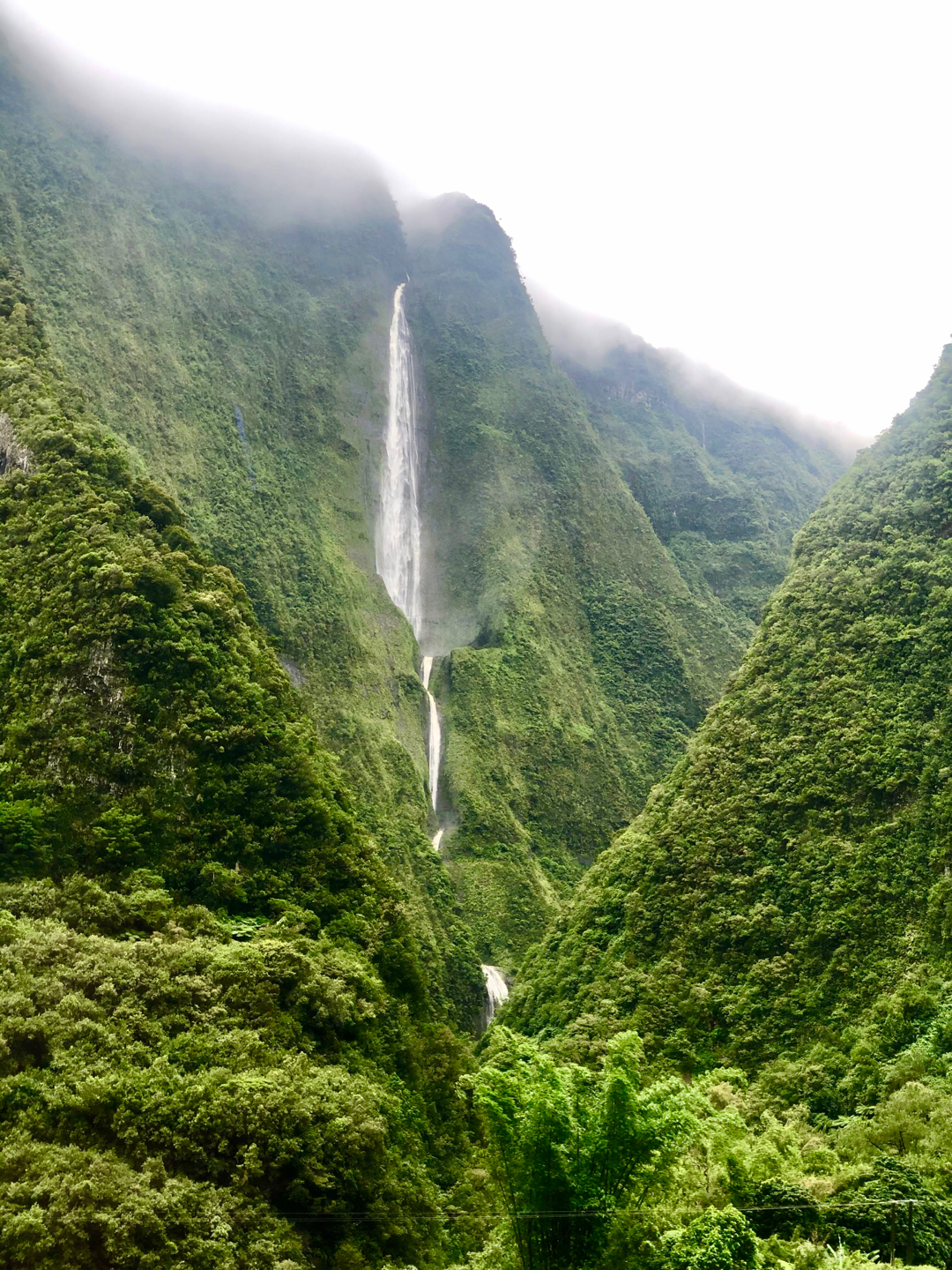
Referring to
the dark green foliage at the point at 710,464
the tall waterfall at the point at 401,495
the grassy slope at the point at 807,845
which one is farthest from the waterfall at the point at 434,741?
the dark green foliage at the point at 710,464

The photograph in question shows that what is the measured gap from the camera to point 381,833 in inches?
1598

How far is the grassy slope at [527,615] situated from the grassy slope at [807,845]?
52.1 feet

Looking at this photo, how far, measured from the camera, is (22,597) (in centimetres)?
2605

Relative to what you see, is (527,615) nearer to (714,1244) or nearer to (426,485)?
(426,485)

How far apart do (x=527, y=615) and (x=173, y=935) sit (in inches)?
1900

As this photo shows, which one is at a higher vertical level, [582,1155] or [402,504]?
[402,504]

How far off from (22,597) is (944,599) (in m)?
28.3

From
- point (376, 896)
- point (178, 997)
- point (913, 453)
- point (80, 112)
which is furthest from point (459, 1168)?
point (80, 112)

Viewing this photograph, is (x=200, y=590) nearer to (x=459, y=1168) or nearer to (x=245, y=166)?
(x=459, y=1168)

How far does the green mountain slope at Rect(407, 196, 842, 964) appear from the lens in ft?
176

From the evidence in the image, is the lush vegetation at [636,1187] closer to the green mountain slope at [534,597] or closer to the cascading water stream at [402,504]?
the green mountain slope at [534,597]

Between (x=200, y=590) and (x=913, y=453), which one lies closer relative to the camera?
(x=200, y=590)

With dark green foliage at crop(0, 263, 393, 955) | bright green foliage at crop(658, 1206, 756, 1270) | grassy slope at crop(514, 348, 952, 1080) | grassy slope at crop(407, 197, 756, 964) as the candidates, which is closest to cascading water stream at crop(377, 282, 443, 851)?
grassy slope at crop(407, 197, 756, 964)

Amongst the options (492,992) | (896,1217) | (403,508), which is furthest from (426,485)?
(896,1217)
